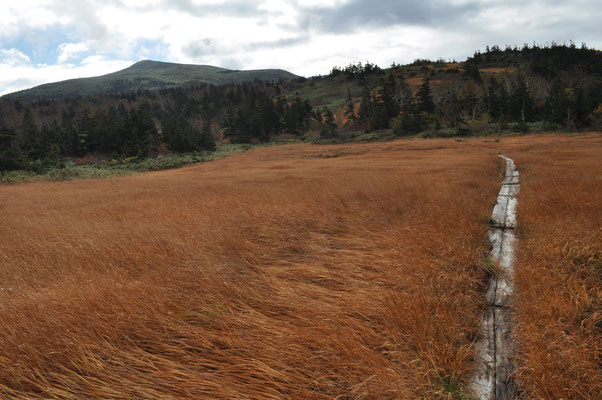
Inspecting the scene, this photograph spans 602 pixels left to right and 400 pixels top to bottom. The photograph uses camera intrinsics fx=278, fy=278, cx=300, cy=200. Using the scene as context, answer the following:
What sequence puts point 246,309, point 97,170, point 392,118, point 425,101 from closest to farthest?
1. point 246,309
2. point 97,170
3. point 425,101
4. point 392,118

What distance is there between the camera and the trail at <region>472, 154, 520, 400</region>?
2.39 metres

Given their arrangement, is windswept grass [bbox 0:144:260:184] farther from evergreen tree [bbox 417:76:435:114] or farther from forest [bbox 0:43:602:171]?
evergreen tree [bbox 417:76:435:114]

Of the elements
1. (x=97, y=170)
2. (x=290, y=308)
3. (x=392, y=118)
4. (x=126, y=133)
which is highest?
(x=392, y=118)

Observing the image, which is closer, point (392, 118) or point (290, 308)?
point (290, 308)

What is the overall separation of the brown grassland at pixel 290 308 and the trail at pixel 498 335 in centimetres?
12

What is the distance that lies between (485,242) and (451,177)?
316 inches

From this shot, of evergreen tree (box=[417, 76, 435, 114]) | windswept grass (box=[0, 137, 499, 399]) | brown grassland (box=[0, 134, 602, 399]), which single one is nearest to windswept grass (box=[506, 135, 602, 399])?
brown grassland (box=[0, 134, 602, 399])

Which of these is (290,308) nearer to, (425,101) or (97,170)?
(97,170)

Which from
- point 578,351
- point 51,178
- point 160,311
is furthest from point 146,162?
point 578,351

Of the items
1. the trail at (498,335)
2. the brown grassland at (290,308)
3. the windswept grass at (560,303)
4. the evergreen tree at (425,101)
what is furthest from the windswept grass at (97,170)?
the evergreen tree at (425,101)

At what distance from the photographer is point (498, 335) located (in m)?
2.97

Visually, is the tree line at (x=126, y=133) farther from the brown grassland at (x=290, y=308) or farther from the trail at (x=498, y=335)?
the trail at (x=498, y=335)

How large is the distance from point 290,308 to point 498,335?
227 centimetres

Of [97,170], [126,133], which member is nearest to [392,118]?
[126,133]
